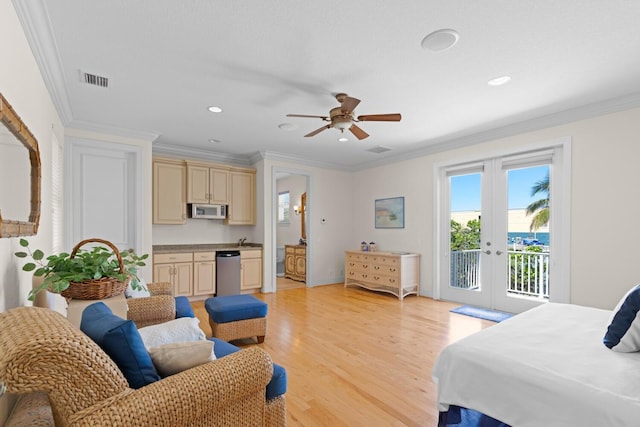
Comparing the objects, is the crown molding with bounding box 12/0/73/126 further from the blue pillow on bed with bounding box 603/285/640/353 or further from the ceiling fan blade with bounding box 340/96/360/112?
the blue pillow on bed with bounding box 603/285/640/353

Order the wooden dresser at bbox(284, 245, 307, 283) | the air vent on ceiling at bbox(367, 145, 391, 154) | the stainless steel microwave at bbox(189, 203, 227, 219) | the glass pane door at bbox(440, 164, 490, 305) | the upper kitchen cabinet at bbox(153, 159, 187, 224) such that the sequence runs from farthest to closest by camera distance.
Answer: the wooden dresser at bbox(284, 245, 307, 283), the stainless steel microwave at bbox(189, 203, 227, 219), the air vent on ceiling at bbox(367, 145, 391, 154), the upper kitchen cabinet at bbox(153, 159, 187, 224), the glass pane door at bbox(440, 164, 490, 305)

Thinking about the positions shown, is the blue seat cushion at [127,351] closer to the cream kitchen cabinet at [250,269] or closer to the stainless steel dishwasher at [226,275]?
the stainless steel dishwasher at [226,275]

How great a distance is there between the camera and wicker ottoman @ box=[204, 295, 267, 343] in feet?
10.1

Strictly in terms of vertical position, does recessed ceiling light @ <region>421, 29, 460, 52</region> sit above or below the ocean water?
above

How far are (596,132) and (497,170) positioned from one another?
1162 mm

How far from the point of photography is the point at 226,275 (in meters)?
5.38

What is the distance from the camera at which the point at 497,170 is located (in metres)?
4.52

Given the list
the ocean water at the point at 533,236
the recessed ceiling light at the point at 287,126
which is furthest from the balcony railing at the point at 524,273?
the recessed ceiling light at the point at 287,126

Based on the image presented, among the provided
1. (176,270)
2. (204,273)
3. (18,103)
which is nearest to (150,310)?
(18,103)

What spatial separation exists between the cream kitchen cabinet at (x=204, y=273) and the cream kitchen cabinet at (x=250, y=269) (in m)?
0.49

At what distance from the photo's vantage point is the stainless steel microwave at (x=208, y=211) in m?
5.50

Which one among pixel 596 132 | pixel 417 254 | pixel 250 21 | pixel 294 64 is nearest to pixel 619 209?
Answer: pixel 596 132

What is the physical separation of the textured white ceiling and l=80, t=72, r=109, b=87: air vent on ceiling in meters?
0.08

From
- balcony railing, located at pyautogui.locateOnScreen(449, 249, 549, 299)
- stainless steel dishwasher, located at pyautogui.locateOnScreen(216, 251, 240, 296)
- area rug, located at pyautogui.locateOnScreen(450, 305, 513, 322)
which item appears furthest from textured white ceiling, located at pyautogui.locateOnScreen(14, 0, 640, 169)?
area rug, located at pyautogui.locateOnScreen(450, 305, 513, 322)
